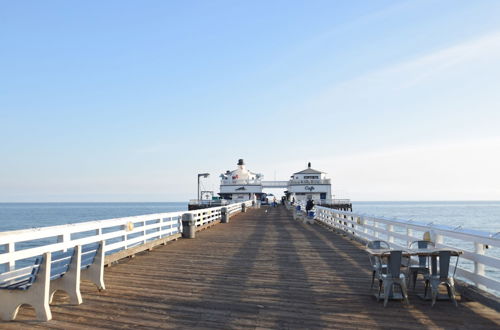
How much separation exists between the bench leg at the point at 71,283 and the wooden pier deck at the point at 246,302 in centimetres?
14

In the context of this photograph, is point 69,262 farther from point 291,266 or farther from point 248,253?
point 248,253

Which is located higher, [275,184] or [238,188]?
[275,184]

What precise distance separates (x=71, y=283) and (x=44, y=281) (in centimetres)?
83

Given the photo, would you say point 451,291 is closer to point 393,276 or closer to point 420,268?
point 420,268

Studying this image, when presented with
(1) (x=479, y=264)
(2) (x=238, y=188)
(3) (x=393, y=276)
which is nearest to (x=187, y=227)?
(3) (x=393, y=276)

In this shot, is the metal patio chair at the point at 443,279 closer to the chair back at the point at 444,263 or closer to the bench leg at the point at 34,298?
the chair back at the point at 444,263

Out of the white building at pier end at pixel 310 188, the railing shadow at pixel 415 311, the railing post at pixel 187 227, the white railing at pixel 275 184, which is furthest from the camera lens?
the white railing at pixel 275 184

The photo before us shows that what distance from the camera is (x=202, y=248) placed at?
12.6 metres

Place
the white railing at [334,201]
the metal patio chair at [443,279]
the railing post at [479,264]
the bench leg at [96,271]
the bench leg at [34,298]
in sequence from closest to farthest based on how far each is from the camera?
the bench leg at [34,298], the metal patio chair at [443,279], the railing post at [479,264], the bench leg at [96,271], the white railing at [334,201]

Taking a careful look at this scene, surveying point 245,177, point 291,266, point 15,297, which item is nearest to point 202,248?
point 291,266

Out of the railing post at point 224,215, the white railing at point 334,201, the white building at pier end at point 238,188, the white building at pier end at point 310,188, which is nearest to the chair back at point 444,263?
the railing post at point 224,215

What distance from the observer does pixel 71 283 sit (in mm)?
5758

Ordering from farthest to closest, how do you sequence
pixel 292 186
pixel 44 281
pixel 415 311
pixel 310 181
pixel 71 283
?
pixel 292 186, pixel 310 181, pixel 71 283, pixel 415 311, pixel 44 281

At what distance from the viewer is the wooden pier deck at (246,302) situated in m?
5.05
